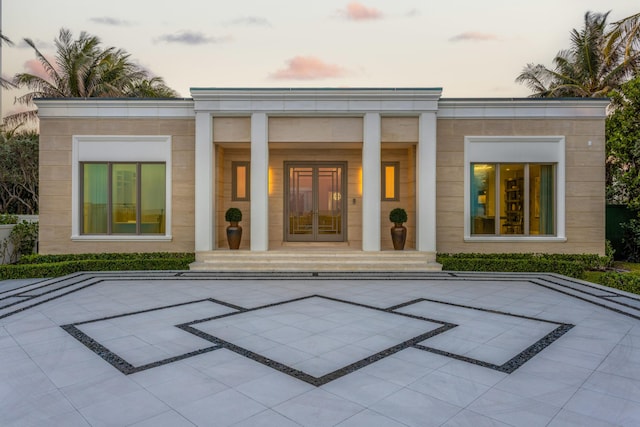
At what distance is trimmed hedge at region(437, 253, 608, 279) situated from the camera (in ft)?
28.9

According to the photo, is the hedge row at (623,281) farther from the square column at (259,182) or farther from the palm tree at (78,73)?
the palm tree at (78,73)

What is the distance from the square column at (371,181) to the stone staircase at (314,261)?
46 centimetres

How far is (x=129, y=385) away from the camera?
3193 mm

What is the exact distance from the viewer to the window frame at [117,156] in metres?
9.89

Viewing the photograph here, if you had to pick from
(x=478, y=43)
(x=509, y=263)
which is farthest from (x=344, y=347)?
(x=478, y=43)

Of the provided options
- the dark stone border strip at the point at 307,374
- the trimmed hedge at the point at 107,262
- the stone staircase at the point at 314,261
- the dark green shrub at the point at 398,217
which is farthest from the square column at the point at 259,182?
the dark stone border strip at the point at 307,374

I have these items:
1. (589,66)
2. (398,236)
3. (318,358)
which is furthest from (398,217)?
Result: (589,66)

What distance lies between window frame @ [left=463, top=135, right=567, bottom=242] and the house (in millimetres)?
28

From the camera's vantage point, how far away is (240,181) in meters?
11.6

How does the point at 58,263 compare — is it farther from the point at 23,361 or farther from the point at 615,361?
the point at 615,361

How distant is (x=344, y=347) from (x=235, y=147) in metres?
8.25

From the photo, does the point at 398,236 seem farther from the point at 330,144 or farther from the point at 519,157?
the point at 519,157

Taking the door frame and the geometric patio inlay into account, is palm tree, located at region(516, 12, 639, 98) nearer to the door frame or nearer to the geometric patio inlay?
the door frame

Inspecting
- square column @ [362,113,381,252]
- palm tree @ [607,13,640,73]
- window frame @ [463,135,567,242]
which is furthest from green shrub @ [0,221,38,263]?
palm tree @ [607,13,640,73]
